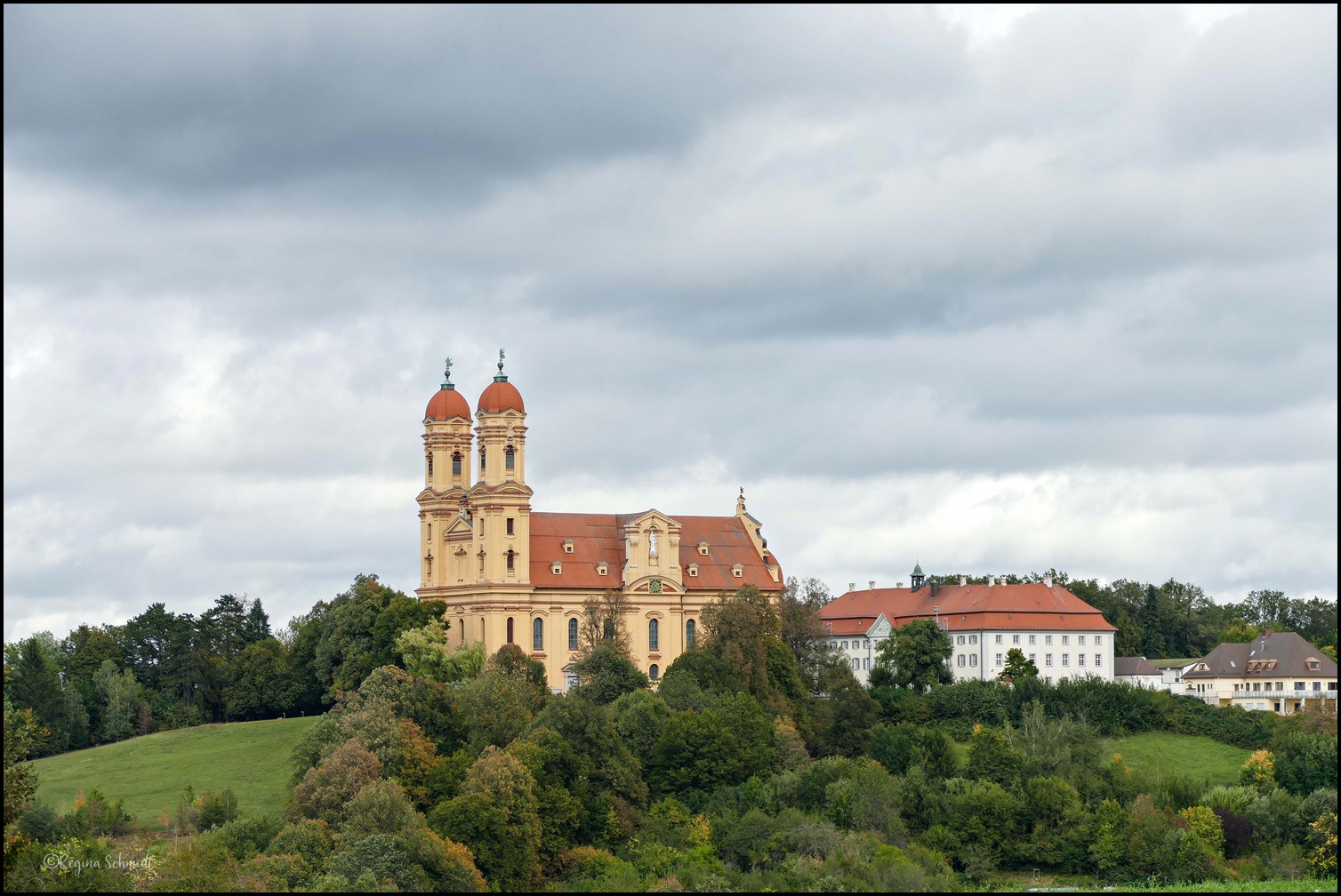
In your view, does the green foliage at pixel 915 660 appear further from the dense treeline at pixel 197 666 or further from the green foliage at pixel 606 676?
the dense treeline at pixel 197 666

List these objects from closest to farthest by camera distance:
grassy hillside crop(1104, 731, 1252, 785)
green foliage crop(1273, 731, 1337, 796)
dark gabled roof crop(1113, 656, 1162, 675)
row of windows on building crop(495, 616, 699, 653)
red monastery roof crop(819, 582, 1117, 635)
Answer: green foliage crop(1273, 731, 1337, 796) < grassy hillside crop(1104, 731, 1252, 785) < row of windows on building crop(495, 616, 699, 653) < red monastery roof crop(819, 582, 1117, 635) < dark gabled roof crop(1113, 656, 1162, 675)

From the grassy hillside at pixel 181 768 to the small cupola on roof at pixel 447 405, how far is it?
17.3 metres

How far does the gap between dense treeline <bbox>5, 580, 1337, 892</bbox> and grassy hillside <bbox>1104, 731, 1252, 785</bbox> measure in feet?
3.91

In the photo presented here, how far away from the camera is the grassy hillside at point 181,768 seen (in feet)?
235

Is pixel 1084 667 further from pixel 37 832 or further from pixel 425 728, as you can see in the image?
pixel 37 832

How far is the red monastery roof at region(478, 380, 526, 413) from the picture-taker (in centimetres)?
Result: 8525

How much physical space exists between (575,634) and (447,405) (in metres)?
13.9

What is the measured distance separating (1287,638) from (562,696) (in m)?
40.0

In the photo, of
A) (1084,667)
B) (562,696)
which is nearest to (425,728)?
(562,696)

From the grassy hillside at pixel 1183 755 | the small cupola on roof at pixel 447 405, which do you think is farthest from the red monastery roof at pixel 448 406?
the grassy hillside at pixel 1183 755

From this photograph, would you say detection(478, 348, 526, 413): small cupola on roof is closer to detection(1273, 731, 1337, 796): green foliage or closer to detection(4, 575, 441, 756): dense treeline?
detection(4, 575, 441, 756): dense treeline

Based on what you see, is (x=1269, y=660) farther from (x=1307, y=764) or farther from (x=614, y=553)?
(x=614, y=553)

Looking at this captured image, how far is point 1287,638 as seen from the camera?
87.8m

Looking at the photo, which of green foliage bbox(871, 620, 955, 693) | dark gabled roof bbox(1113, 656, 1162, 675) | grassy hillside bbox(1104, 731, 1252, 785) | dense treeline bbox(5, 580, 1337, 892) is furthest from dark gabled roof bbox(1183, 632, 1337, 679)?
green foliage bbox(871, 620, 955, 693)
